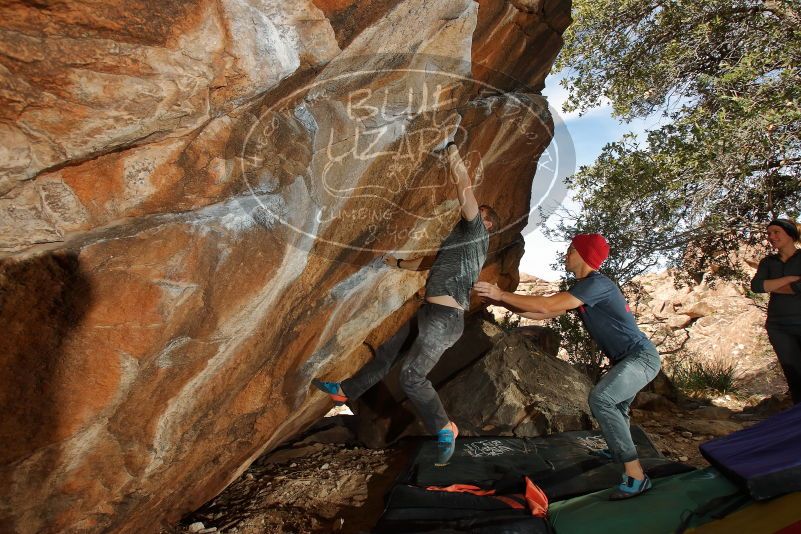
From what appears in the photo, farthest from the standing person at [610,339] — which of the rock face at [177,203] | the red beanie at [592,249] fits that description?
the rock face at [177,203]

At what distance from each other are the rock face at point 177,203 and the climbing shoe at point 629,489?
255 cm

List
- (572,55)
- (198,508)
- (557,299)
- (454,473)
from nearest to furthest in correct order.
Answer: (557,299), (454,473), (198,508), (572,55)

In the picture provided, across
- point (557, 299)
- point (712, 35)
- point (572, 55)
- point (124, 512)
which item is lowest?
point (124, 512)

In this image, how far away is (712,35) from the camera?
6414 millimetres

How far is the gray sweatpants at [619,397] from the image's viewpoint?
3230 millimetres

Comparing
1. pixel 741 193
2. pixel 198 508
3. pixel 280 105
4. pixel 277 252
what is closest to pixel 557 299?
pixel 277 252

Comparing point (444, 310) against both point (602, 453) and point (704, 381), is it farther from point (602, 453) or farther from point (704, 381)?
point (704, 381)

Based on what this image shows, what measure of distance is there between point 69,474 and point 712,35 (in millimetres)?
8279

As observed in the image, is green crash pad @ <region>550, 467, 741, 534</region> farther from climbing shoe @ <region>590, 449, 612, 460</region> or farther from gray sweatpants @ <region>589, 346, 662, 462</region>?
climbing shoe @ <region>590, 449, 612, 460</region>

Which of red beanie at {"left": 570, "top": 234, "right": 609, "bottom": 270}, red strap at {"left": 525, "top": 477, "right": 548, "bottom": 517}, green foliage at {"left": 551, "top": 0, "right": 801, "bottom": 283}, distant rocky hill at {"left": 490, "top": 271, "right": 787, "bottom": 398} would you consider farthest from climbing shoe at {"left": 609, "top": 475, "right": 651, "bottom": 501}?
distant rocky hill at {"left": 490, "top": 271, "right": 787, "bottom": 398}

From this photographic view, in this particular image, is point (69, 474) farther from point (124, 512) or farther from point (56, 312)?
point (56, 312)

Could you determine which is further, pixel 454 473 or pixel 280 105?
pixel 454 473

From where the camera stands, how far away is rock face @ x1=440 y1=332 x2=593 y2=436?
16.1ft

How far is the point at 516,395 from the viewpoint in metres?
5.12
